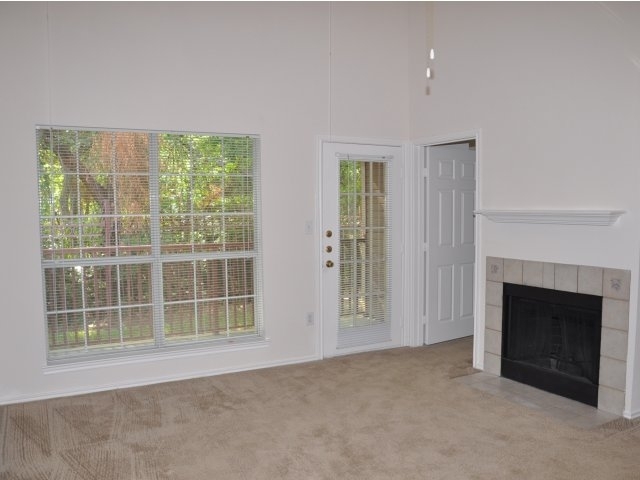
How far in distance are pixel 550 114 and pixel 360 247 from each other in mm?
2009

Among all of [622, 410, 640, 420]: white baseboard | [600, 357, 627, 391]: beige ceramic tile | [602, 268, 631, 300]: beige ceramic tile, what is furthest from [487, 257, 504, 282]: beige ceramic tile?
[622, 410, 640, 420]: white baseboard

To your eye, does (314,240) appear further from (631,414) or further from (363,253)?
(631,414)

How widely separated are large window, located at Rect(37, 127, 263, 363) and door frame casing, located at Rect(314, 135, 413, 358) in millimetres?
551

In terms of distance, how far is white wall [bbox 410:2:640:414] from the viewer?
3361 millimetres

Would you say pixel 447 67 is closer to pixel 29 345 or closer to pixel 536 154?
pixel 536 154

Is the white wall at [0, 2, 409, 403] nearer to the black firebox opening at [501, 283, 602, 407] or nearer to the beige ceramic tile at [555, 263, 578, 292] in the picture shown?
the black firebox opening at [501, 283, 602, 407]

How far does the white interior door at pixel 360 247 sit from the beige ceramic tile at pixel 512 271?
4.04 ft

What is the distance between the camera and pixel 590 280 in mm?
3578

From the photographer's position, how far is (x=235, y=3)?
4.34 meters

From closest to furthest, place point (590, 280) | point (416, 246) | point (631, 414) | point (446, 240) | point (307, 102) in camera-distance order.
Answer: point (631, 414)
point (590, 280)
point (307, 102)
point (416, 246)
point (446, 240)

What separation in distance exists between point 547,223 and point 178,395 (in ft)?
9.76

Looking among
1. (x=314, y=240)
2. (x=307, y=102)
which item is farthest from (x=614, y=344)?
(x=307, y=102)

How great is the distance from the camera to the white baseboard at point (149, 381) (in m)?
3.80

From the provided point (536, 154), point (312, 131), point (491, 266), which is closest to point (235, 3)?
point (312, 131)
